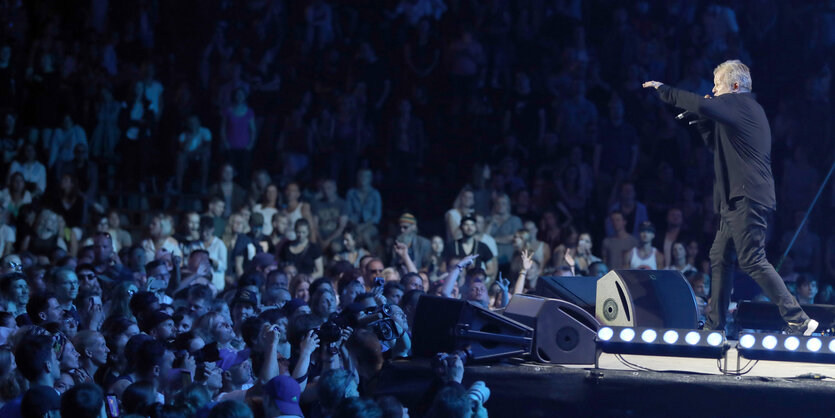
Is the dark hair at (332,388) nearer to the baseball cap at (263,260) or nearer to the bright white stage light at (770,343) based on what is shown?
the bright white stage light at (770,343)

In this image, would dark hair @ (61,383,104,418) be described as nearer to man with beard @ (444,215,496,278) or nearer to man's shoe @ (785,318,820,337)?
man's shoe @ (785,318,820,337)

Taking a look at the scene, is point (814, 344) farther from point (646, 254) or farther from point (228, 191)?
point (228, 191)

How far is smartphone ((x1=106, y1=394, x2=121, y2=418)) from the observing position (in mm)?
4691

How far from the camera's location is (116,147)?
13297mm

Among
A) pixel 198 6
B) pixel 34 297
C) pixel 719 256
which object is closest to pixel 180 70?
pixel 198 6

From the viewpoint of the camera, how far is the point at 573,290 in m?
6.50

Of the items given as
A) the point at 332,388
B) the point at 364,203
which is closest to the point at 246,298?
the point at 332,388

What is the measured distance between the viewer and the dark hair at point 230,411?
393cm

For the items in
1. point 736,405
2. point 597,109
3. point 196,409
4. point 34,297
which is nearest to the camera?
point 196,409

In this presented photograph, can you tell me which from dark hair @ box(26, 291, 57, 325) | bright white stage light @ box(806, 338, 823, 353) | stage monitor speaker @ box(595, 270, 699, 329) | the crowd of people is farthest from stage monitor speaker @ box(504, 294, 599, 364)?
dark hair @ box(26, 291, 57, 325)

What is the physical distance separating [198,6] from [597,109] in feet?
18.4

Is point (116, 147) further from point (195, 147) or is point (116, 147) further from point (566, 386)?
point (566, 386)

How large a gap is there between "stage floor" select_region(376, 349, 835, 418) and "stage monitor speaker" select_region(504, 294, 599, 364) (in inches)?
4.9

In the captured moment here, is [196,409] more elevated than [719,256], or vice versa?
[719,256]
